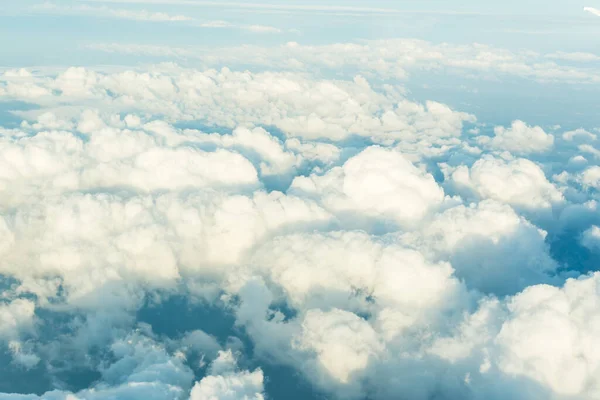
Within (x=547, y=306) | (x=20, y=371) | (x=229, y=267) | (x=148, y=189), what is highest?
(x=547, y=306)

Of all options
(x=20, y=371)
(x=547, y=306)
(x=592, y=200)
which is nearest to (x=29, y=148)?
(x=20, y=371)

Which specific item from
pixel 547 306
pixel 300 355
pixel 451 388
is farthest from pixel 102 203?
pixel 547 306

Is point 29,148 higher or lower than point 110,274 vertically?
higher

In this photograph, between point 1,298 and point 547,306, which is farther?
point 1,298

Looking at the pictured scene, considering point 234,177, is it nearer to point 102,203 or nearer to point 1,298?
point 102,203

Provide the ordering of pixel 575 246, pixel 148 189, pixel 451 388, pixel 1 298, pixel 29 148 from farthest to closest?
pixel 575 246 → pixel 29 148 → pixel 148 189 → pixel 1 298 → pixel 451 388

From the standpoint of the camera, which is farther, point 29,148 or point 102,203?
point 29,148

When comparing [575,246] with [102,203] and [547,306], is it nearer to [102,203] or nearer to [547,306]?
[547,306]

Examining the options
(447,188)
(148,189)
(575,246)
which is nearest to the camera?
(148,189)

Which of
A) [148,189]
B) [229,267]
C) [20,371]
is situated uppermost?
[148,189]
